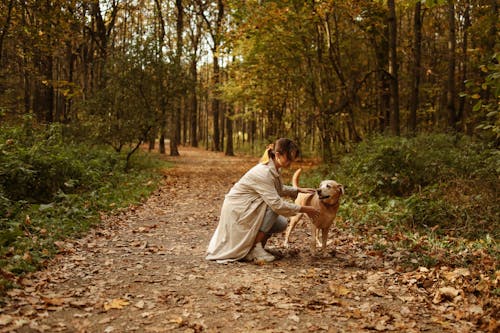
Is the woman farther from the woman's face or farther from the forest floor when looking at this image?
the forest floor

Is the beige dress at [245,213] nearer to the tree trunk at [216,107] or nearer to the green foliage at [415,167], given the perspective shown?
the green foliage at [415,167]

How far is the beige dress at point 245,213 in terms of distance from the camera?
19.5 ft

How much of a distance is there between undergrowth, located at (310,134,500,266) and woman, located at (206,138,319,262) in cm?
204

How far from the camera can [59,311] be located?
4.14 meters

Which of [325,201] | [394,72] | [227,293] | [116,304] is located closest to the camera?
[116,304]

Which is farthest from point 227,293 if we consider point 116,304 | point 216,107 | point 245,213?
point 216,107

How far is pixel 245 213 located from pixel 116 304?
225 centimetres

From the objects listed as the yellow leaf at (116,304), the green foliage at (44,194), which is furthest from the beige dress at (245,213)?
the green foliage at (44,194)

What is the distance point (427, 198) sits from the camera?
8367 millimetres

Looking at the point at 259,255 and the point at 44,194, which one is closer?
the point at 259,255

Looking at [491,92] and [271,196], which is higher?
[491,92]

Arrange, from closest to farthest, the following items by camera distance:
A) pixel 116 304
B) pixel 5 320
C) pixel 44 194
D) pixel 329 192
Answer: pixel 5 320
pixel 116 304
pixel 329 192
pixel 44 194

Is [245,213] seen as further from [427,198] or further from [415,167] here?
[415,167]

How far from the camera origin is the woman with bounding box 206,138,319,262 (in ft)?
19.5
